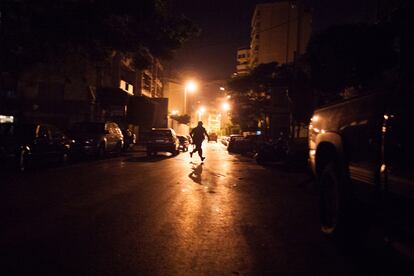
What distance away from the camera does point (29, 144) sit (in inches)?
510

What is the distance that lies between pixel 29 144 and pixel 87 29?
6.25 meters

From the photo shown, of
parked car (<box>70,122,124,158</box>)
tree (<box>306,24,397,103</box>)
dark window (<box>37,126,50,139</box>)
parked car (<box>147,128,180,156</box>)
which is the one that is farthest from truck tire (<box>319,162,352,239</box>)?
parked car (<box>147,128,180,156</box>)

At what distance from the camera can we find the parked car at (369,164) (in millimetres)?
3168

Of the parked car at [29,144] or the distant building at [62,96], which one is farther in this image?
the distant building at [62,96]

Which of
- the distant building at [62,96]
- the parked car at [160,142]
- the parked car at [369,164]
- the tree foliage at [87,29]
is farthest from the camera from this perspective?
the distant building at [62,96]

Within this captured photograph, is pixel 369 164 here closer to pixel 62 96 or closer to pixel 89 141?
pixel 89 141

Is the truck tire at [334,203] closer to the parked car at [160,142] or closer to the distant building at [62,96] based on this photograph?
the parked car at [160,142]

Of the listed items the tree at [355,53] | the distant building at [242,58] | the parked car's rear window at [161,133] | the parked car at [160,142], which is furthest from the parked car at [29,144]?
the distant building at [242,58]

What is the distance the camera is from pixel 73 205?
702 cm

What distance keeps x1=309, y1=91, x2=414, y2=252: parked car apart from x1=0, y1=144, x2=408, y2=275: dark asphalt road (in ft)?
1.70

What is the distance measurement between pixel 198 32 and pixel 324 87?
6.96 metres

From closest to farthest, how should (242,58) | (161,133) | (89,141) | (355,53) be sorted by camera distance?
(355,53)
(89,141)
(161,133)
(242,58)

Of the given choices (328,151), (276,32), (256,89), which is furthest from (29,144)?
(276,32)

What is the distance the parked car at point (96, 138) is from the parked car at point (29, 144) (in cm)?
235
